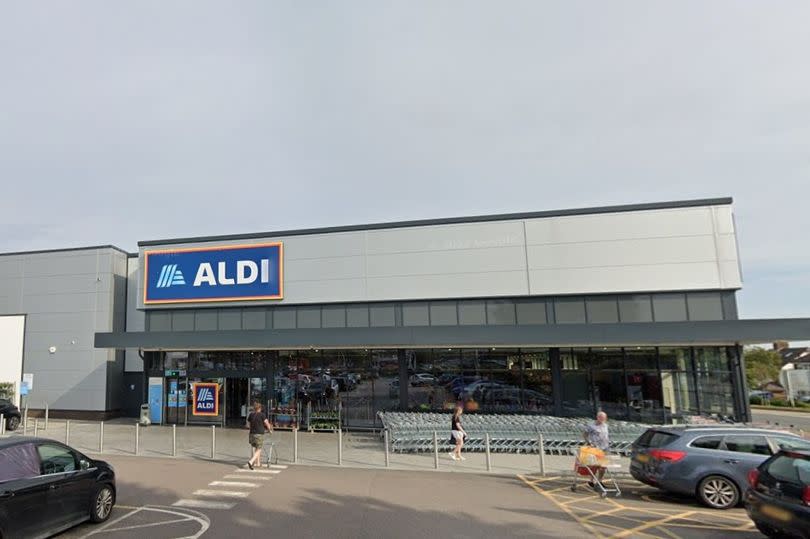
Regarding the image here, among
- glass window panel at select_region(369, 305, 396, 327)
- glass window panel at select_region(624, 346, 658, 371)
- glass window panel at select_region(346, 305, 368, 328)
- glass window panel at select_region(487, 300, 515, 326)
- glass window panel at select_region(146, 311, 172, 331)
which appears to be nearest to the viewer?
glass window panel at select_region(624, 346, 658, 371)

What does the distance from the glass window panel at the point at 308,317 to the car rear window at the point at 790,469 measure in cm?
1644

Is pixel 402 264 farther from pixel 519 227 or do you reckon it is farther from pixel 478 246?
pixel 519 227

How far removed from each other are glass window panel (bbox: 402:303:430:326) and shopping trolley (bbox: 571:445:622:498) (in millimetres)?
10012

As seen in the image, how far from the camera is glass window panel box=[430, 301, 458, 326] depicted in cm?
2010

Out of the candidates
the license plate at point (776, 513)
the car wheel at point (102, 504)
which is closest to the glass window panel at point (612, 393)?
the license plate at point (776, 513)

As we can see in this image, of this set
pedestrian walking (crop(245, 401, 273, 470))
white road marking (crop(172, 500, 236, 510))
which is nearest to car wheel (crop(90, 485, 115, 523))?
white road marking (crop(172, 500, 236, 510))

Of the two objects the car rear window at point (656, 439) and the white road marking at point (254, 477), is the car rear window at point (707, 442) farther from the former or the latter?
the white road marking at point (254, 477)

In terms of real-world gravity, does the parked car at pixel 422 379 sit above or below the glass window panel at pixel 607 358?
below

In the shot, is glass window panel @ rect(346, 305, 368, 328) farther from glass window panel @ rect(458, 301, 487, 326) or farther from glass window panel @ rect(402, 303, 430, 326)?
glass window panel @ rect(458, 301, 487, 326)

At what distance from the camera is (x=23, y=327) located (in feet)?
84.9

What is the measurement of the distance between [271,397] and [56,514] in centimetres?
1377

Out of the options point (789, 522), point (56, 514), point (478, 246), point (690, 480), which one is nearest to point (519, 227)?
point (478, 246)

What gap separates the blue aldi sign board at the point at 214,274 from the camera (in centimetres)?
2172

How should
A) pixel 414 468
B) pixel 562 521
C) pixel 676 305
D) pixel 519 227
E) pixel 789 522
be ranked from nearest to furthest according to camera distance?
pixel 789 522, pixel 562 521, pixel 414 468, pixel 676 305, pixel 519 227
